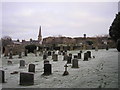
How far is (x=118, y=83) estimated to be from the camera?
8.78m

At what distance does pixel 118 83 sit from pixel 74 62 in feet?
22.8

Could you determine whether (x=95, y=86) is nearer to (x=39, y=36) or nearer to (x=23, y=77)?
(x=23, y=77)

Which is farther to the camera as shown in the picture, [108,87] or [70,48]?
[70,48]

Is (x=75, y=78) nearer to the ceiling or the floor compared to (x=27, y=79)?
nearer to the floor

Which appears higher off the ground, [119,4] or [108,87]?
[119,4]

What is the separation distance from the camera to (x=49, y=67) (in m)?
12.7

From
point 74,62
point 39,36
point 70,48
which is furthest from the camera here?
point 39,36

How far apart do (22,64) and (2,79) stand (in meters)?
7.28

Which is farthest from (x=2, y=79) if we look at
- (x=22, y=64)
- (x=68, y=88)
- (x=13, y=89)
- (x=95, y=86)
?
(x=22, y=64)

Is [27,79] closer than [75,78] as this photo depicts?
Yes

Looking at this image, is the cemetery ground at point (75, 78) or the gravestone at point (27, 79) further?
the gravestone at point (27, 79)

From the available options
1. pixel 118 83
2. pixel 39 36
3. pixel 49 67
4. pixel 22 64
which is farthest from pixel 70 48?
pixel 39 36

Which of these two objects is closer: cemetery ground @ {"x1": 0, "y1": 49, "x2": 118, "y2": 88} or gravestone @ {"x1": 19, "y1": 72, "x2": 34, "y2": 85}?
cemetery ground @ {"x1": 0, "y1": 49, "x2": 118, "y2": 88}

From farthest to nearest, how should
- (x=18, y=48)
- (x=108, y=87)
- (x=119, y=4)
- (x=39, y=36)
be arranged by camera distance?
1. (x=39, y=36)
2. (x=18, y=48)
3. (x=119, y=4)
4. (x=108, y=87)
